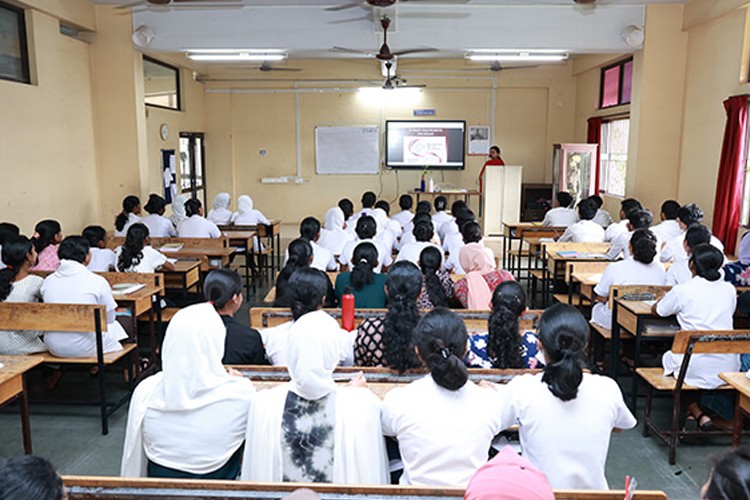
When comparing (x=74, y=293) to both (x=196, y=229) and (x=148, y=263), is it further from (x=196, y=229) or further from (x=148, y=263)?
(x=196, y=229)

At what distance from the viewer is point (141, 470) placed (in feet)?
7.16

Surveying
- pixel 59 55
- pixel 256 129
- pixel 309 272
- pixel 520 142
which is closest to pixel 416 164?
pixel 520 142

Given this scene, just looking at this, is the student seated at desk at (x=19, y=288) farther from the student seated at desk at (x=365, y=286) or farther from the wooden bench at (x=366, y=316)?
the student seated at desk at (x=365, y=286)

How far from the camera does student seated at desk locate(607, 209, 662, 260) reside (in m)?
5.48

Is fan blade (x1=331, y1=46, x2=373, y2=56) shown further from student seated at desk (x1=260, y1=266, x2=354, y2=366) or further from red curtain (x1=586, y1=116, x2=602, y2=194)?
student seated at desk (x1=260, y1=266, x2=354, y2=366)

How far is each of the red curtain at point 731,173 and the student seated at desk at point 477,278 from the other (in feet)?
11.0

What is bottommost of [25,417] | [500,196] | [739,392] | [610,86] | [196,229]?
[25,417]

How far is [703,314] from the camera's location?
11.7 ft

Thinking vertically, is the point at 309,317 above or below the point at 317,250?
above

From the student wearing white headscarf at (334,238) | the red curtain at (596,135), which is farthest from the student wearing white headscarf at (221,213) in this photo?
the red curtain at (596,135)

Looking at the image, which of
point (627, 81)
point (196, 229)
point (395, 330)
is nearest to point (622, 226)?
point (627, 81)

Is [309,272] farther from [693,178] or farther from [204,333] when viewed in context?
[693,178]

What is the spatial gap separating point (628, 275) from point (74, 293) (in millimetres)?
3813

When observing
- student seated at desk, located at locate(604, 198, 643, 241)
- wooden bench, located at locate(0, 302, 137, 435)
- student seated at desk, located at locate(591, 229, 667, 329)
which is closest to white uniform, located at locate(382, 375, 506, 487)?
wooden bench, located at locate(0, 302, 137, 435)
